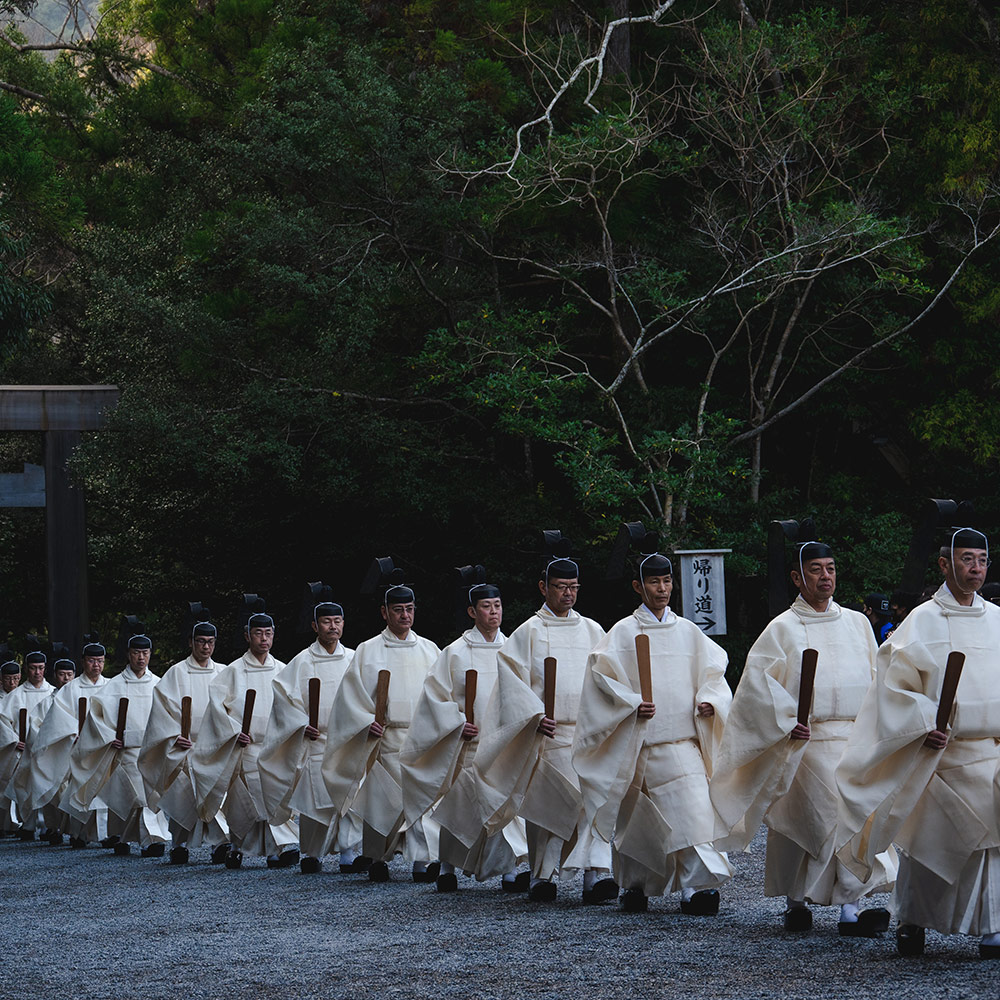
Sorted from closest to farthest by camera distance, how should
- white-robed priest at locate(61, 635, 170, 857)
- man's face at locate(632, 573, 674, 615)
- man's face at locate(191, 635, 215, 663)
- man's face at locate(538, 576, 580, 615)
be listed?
1. man's face at locate(632, 573, 674, 615)
2. man's face at locate(538, 576, 580, 615)
3. man's face at locate(191, 635, 215, 663)
4. white-robed priest at locate(61, 635, 170, 857)

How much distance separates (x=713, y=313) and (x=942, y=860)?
15.4 meters

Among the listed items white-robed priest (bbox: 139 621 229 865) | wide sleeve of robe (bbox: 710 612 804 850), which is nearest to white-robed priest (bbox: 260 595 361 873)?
white-robed priest (bbox: 139 621 229 865)

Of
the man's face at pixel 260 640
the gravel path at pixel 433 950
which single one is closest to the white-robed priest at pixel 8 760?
the man's face at pixel 260 640

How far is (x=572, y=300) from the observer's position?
2138 cm

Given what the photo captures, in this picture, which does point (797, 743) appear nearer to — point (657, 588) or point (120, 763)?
point (657, 588)

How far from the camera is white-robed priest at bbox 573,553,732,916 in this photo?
25.2 ft

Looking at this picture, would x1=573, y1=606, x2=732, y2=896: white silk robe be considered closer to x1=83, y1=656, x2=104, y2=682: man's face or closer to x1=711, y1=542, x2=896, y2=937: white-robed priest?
x1=711, y1=542, x2=896, y2=937: white-robed priest

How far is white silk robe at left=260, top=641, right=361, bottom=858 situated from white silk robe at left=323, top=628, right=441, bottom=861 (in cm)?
21

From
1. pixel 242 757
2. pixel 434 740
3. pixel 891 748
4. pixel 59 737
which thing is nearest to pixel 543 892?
pixel 434 740

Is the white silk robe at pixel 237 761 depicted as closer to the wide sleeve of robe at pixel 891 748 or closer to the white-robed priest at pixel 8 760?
the white-robed priest at pixel 8 760

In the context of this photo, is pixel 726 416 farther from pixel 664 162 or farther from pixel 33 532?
pixel 33 532

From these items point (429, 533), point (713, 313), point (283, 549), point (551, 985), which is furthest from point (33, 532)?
point (551, 985)

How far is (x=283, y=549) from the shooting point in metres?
23.1

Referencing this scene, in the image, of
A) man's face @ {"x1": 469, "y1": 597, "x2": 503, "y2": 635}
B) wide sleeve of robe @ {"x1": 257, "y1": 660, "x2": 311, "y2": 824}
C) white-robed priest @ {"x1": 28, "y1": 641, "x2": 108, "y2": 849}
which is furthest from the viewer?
white-robed priest @ {"x1": 28, "y1": 641, "x2": 108, "y2": 849}
